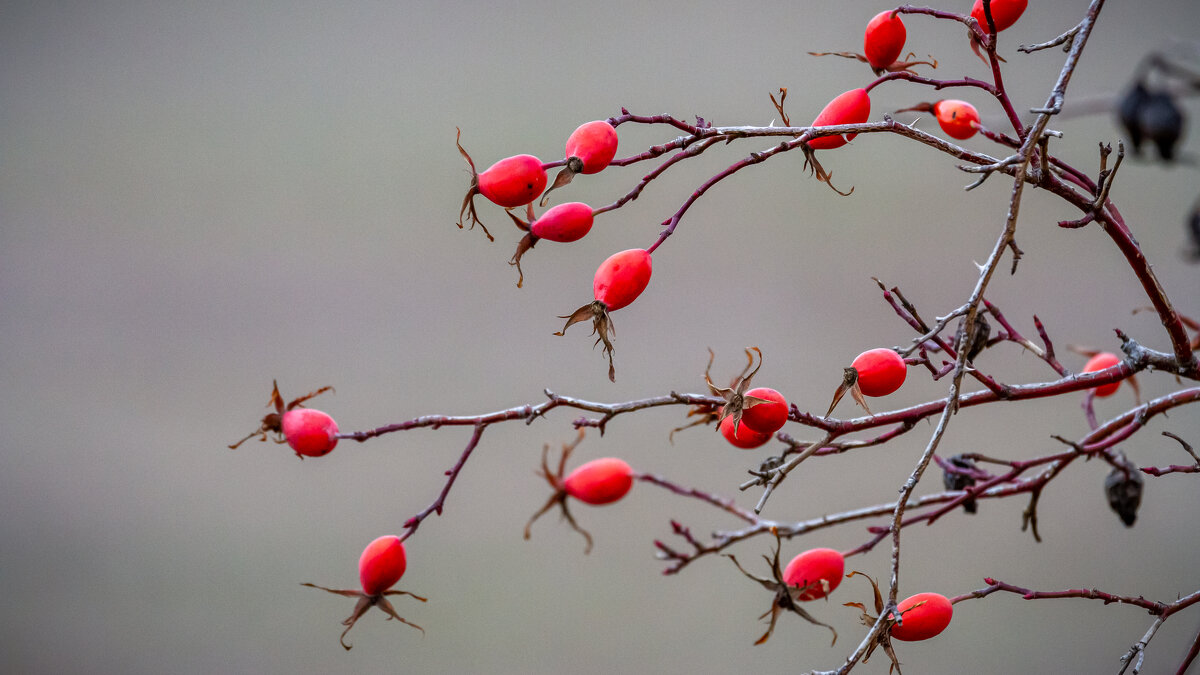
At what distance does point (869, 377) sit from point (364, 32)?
186 centimetres

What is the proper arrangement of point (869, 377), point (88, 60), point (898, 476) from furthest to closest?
point (88, 60) < point (898, 476) < point (869, 377)

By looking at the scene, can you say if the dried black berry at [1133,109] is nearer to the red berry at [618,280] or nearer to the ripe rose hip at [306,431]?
the red berry at [618,280]

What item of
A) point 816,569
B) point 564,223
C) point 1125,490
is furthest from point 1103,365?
point 564,223

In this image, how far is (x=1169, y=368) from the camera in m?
0.35

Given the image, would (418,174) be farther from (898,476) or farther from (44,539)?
(898,476)

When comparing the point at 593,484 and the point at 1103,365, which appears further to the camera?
the point at 1103,365

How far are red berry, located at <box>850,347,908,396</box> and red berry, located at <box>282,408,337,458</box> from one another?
0.22 meters

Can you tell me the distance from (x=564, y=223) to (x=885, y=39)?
161mm

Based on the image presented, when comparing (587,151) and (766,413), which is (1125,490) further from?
(587,151)

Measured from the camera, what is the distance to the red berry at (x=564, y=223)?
339 millimetres

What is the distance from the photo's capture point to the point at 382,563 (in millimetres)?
343

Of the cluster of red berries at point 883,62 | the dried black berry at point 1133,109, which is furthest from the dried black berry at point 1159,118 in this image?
the cluster of red berries at point 883,62

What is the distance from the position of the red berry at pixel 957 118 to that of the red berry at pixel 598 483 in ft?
0.74

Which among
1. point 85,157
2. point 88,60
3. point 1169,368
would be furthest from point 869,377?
point 88,60
